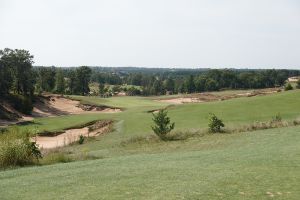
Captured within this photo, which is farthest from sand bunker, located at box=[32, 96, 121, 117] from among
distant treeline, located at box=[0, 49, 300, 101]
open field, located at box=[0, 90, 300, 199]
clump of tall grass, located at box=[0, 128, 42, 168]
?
clump of tall grass, located at box=[0, 128, 42, 168]

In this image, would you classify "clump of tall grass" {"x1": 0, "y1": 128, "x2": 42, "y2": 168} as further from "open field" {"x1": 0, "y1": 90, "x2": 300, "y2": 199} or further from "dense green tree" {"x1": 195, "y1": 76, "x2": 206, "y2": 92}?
"dense green tree" {"x1": 195, "y1": 76, "x2": 206, "y2": 92}

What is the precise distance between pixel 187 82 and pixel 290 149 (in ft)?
412

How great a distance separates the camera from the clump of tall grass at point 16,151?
1708cm

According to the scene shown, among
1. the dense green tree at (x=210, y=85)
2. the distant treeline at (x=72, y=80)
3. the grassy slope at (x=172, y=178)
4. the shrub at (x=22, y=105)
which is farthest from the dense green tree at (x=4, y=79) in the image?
the dense green tree at (x=210, y=85)

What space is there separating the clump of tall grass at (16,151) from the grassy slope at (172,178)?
204 centimetres

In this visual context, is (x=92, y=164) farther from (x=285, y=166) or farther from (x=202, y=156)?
(x=285, y=166)

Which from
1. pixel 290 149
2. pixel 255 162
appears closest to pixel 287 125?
pixel 290 149

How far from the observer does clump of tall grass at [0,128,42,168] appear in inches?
672

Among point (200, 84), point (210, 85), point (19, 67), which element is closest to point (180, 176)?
point (19, 67)

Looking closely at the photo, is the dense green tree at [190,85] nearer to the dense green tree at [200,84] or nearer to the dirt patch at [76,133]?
the dense green tree at [200,84]

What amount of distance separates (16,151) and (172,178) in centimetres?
740

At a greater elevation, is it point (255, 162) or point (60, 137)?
point (255, 162)

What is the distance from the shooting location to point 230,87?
148125 millimetres

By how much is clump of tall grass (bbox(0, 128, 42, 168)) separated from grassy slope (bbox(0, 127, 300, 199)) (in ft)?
6.69
